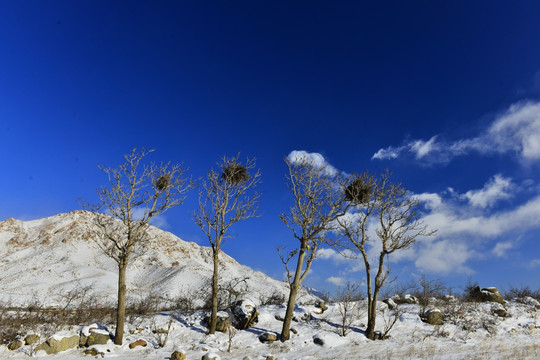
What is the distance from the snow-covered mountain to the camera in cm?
4084

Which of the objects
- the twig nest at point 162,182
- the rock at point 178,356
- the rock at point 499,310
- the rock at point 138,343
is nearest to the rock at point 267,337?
the rock at point 178,356

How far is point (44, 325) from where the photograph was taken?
47.0 feet

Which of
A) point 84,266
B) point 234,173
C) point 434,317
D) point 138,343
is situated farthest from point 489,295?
point 84,266

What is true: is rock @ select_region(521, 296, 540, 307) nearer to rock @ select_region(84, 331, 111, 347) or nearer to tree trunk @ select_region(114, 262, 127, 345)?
tree trunk @ select_region(114, 262, 127, 345)

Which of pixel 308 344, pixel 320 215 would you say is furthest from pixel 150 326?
pixel 320 215

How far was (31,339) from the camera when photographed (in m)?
12.7

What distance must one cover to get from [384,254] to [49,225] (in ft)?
240

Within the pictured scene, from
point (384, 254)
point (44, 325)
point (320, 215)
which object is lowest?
point (44, 325)

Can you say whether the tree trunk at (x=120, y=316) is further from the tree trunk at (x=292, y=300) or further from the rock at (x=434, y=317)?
the rock at (x=434, y=317)

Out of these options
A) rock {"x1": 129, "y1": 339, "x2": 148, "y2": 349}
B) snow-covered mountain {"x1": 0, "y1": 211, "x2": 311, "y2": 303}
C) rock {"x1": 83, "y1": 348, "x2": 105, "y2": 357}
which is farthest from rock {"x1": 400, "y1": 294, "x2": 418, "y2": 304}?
rock {"x1": 83, "y1": 348, "x2": 105, "y2": 357}

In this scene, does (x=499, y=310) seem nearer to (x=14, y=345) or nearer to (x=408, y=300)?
(x=408, y=300)

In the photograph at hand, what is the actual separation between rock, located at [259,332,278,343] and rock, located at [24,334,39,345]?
918 centimetres

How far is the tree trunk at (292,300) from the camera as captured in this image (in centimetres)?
1442

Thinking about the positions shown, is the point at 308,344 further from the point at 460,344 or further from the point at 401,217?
the point at 401,217
